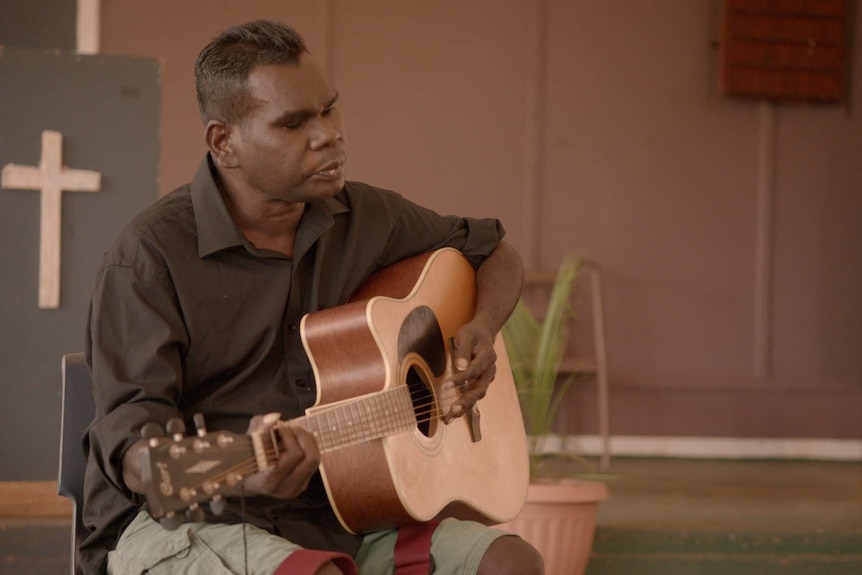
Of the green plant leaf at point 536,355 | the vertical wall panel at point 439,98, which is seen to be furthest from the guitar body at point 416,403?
the vertical wall panel at point 439,98

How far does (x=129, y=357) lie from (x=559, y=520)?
183 cm

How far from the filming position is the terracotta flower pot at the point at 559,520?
3.26m

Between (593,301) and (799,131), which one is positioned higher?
(799,131)

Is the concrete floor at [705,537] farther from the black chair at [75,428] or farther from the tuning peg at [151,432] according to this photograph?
the tuning peg at [151,432]

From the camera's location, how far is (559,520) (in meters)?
3.27

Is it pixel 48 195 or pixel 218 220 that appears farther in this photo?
pixel 48 195

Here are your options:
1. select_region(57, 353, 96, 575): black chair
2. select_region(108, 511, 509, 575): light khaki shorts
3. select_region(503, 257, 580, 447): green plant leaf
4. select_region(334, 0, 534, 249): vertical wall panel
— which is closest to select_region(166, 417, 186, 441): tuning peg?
select_region(108, 511, 509, 575): light khaki shorts

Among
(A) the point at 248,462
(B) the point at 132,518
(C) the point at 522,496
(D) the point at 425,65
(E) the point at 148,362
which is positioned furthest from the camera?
(D) the point at 425,65

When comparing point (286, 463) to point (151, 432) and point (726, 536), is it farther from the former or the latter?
point (726, 536)

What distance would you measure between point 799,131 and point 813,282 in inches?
30.8

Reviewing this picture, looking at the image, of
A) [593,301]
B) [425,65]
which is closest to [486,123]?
[425,65]

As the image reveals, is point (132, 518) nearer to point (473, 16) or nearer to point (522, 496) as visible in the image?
point (522, 496)

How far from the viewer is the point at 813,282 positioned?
18.7ft

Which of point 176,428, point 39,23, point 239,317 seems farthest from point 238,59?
point 39,23
